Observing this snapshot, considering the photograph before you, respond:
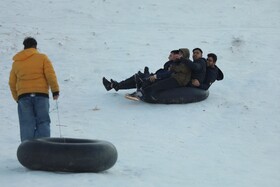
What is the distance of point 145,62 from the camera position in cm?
1337

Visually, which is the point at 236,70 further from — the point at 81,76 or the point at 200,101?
the point at 81,76

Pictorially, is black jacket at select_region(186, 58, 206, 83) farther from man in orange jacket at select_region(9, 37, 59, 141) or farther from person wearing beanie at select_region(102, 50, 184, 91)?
man in orange jacket at select_region(9, 37, 59, 141)

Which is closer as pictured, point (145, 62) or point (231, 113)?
point (231, 113)

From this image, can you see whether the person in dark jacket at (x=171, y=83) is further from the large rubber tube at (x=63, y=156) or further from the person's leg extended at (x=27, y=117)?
the large rubber tube at (x=63, y=156)

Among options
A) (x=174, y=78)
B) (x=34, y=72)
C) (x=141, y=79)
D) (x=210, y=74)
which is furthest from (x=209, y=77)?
(x=34, y=72)

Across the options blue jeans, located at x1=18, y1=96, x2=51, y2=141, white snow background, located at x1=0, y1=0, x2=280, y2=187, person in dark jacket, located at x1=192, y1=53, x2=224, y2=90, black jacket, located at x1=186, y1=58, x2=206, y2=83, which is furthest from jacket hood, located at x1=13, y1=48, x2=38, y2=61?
person in dark jacket, located at x1=192, y1=53, x2=224, y2=90

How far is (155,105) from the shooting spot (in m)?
11.0

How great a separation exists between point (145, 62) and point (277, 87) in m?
3.24

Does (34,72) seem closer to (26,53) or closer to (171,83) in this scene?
(26,53)

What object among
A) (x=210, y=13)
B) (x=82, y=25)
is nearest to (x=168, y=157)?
(x=82, y=25)

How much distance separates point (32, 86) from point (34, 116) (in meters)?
0.43

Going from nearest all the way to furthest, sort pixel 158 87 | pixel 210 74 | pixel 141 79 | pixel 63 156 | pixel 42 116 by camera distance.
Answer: pixel 63 156, pixel 42 116, pixel 158 87, pixel 141 79, pixel 210 74

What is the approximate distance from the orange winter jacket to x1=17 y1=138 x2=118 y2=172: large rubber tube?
3.09ft

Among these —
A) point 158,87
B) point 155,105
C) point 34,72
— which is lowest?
point 155,105
